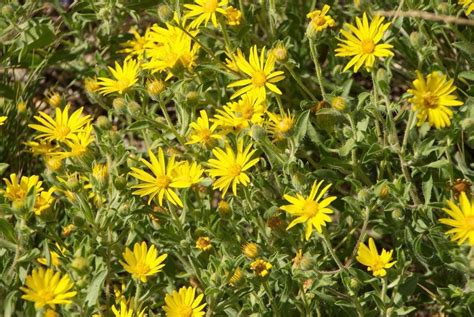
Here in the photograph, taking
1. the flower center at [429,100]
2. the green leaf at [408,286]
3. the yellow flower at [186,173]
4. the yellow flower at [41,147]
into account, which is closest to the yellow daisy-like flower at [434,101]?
the flower center at [429,100]

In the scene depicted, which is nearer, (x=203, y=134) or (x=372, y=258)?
(x=372, y=258)

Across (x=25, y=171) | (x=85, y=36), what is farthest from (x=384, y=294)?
(x=85, y=36)

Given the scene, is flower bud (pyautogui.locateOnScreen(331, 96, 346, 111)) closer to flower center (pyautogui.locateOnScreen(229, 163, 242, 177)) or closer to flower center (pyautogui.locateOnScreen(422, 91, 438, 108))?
flower center (pyautogui.locateOnScreen(422, 91, 438, 108))

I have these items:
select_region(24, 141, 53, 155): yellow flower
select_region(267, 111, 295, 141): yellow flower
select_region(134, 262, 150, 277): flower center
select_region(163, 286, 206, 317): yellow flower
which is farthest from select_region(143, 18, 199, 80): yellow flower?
select_region(163, 286, 206, 317): yellow flower

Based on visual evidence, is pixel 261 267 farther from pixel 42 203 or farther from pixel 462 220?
pixel 42 203

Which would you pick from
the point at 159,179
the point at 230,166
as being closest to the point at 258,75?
the point at 230,166

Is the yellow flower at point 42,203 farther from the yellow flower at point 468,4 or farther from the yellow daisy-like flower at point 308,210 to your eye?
the yellow flower at point 468,4
